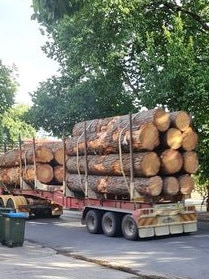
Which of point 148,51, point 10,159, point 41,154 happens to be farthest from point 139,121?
point 10,159

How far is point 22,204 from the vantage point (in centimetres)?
1969

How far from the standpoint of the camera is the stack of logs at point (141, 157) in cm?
1427


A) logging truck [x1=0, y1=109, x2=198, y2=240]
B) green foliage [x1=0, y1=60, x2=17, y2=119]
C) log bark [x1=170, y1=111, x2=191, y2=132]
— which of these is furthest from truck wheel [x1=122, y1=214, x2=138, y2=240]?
green foliage [x1=0, y1=60, x2=17, y2=119]

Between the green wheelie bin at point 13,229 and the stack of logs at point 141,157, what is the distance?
3.24 metres

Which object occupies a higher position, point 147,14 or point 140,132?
point 147,14

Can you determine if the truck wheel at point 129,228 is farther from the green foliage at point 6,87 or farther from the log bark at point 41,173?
the green foliage at point 6,87

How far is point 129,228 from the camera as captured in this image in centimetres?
1433

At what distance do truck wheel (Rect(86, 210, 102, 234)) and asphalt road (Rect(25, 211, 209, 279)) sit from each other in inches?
8.7

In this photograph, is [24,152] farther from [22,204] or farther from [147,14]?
[147,14]

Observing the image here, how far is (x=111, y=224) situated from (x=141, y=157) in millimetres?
2271

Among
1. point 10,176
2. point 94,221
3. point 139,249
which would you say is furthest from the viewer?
point 10,176

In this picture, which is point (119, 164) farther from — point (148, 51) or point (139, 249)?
point (148, 51)

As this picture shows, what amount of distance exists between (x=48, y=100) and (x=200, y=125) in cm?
748

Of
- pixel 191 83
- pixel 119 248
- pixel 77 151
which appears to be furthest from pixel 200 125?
pixel 119 248
